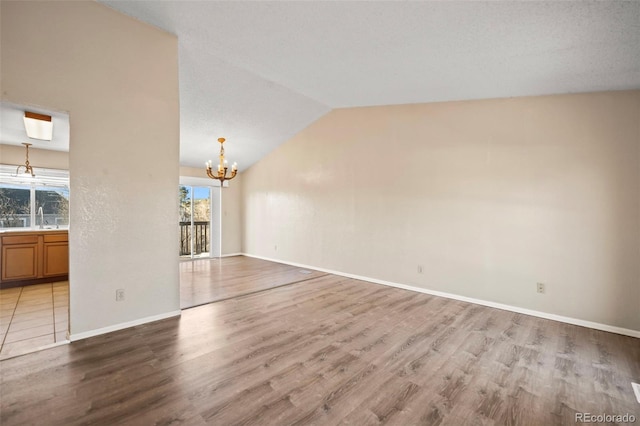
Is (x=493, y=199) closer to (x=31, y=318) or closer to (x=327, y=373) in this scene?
(x=327, y=373)

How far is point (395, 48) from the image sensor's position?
9.44ft

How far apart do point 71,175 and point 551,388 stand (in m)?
4.60

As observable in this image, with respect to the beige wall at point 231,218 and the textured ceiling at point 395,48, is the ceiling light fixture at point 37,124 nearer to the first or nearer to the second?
the textured ceiling at point 395,48

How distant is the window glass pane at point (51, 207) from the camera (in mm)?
5043

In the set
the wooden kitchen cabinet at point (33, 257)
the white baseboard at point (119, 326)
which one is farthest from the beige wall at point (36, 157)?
the white baseboard at point (119, 326)

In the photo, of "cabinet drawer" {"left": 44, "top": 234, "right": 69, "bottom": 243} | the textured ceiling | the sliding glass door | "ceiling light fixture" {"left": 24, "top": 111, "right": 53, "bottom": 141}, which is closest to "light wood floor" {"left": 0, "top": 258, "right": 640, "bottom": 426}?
"ceiling light fixture" {"left": 24, "top": 111, "right": 53, "bottom": 141}

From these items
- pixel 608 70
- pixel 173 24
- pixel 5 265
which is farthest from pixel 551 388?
pixel 5 265

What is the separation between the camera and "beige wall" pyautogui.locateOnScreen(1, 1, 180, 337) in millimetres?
2561

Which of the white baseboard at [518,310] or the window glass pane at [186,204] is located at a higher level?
the window glass pane at [186,204]

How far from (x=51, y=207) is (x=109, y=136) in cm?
361

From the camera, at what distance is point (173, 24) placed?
3107 mm

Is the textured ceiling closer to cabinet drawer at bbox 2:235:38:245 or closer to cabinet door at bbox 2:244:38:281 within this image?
cabinet drawer at bbox 2:235:38:245

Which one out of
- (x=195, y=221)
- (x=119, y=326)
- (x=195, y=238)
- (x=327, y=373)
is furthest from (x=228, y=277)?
(x=327, y=373)

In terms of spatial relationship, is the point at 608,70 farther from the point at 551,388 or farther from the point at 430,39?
the point at 551,388
